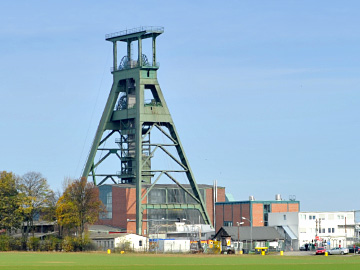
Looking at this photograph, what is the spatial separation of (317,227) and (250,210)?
43.2ft

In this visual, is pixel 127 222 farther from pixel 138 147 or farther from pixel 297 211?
pixel 297 211

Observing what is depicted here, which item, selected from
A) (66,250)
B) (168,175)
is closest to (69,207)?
(66,250)

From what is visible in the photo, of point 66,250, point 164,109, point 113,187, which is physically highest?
point 164,109

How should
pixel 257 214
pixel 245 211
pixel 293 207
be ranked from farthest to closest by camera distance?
pixel 293 207
pixel 245 211
pixel 257 214

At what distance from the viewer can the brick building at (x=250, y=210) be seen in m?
182

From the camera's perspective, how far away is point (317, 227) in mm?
181125

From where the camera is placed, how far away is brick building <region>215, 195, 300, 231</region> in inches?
7185

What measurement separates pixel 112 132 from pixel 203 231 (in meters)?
25.3

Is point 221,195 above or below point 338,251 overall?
above

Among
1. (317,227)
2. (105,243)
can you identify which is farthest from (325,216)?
(105,243)

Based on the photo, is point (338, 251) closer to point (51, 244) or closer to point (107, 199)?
point (51, 244)

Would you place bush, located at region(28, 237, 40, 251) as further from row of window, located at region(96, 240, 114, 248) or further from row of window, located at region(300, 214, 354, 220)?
row of window, located at region(300, 214, 354, 220)

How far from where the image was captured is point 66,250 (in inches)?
6107

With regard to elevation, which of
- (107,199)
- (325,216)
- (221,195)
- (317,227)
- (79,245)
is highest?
(221,195)
